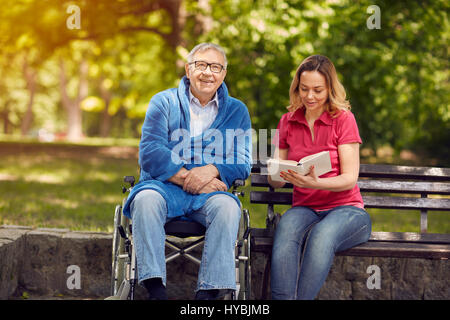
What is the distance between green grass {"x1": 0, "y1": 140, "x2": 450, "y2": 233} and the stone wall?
69 centimetres

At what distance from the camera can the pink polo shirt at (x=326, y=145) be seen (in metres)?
3.54

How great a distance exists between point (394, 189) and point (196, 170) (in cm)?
156

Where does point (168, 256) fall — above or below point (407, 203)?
below

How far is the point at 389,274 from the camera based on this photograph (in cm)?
425

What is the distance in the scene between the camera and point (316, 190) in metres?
3.57

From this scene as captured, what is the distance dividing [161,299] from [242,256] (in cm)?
63

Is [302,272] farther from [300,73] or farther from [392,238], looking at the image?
[300,73]

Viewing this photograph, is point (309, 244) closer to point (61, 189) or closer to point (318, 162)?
point (318, 162)

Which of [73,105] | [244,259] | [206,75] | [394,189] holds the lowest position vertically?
[244,259]

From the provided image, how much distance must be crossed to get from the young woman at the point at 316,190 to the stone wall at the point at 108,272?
824mm

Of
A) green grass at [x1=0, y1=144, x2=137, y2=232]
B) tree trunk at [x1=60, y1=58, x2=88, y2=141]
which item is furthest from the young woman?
tree trunk at [x1=60, y1=58, x2=88, y2=141]

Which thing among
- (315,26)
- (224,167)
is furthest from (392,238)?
(315,26)

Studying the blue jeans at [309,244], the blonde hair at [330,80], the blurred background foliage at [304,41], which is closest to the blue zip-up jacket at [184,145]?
the blue jeans at [309,244]

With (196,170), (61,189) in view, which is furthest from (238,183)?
(61,189)
